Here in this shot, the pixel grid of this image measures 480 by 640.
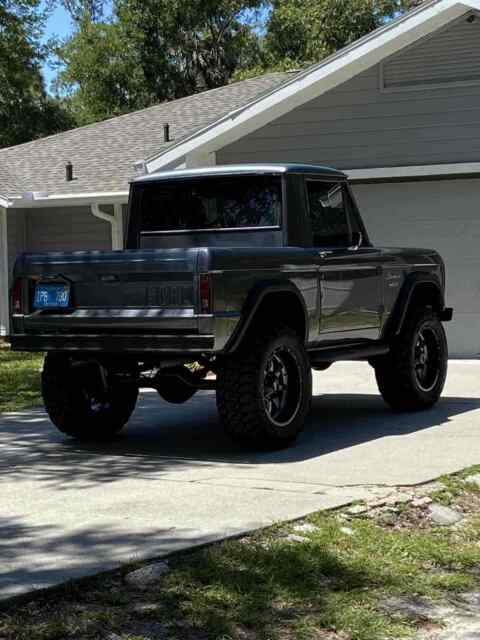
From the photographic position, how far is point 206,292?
8.38 meters

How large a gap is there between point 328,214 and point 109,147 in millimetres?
14956

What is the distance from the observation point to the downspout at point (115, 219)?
21.6 meters

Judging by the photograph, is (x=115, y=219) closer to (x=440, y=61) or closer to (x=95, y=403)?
(x=440, y=61)

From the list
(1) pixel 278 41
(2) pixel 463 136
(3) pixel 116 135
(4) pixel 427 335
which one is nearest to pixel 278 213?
(4) pixel 427 335

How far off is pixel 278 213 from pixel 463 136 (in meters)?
6.87

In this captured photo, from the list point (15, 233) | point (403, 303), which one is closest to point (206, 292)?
point (403, 303)

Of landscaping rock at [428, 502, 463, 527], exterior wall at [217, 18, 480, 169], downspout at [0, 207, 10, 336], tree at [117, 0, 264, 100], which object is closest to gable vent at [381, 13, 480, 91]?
exterior wall at [217, 18, 480, 169]

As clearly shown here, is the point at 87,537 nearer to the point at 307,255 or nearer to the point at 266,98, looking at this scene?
the point at 307,255

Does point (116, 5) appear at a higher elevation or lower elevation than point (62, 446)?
higher

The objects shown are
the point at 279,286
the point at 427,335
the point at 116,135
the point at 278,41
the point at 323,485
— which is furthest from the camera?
the point at 278,41

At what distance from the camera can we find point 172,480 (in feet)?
26.0

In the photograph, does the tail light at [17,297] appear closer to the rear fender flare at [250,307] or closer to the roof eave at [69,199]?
the rear fender flare at [250,307]

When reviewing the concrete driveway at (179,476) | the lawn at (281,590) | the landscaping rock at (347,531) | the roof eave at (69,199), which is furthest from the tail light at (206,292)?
the roof eave at (69,199)

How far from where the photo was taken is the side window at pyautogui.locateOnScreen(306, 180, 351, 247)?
9922 millimetres
